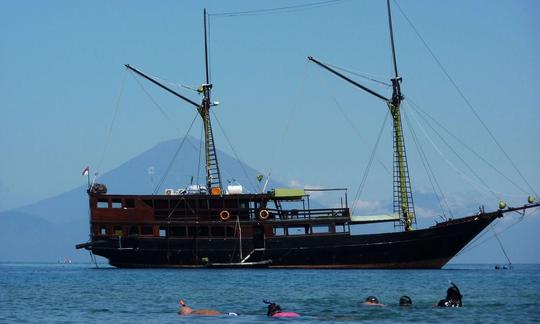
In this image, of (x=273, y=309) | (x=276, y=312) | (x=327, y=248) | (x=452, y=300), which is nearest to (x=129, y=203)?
(x=327, y=248)

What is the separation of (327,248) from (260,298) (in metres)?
27.5

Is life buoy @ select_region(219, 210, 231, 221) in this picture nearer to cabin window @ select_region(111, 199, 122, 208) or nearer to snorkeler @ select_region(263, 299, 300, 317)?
cabin window @ select_region(111, 199, 122, 208)

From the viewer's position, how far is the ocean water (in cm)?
3397

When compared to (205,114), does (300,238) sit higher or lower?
lower

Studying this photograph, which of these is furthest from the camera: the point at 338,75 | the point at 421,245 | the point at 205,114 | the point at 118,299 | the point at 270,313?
the point at 205,114

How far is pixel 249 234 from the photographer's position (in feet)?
232

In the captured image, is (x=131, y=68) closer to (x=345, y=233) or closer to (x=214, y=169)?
(x=214, y=169)

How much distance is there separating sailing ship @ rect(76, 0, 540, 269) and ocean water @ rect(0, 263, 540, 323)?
499cm

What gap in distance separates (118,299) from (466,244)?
35005mm

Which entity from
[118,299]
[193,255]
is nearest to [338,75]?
[193,255]

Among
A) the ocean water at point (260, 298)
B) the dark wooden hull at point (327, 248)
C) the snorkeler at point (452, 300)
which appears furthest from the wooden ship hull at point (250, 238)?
the snorkeler at point (452, 300)

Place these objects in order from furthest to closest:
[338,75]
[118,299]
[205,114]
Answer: [205,114] → [338,75] → [118,299]

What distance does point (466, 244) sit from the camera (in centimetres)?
7006

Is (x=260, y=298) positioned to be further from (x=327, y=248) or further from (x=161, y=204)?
(x=161, y=204)
